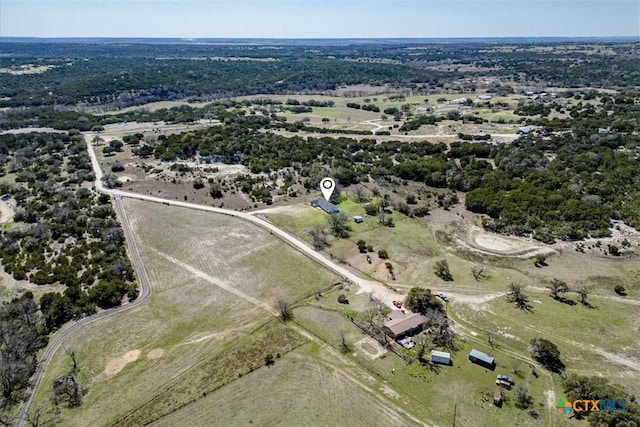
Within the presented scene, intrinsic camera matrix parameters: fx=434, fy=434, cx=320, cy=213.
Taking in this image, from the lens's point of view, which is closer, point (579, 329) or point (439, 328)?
point (439, 328)

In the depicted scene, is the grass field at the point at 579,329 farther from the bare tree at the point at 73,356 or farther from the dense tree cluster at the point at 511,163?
the bare tree at the point at 73,356

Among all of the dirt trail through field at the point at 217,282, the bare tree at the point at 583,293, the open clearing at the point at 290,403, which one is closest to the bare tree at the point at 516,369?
the open clearing at the point at 290,403

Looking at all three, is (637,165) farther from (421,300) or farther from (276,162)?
(276,162)

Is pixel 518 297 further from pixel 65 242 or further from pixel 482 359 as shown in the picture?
pixel 65 242

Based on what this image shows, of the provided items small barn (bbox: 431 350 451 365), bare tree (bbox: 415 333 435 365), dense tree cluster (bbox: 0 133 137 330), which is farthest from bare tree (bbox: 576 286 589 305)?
dense tree cluster (bbox: 0 133 137 330)

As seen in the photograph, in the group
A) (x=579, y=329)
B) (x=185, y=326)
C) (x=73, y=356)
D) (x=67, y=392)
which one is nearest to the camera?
(x=67, y=392)

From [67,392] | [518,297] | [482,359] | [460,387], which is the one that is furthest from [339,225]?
[67,392]

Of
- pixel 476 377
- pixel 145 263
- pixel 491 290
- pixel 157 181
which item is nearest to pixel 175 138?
pixel 157 181
